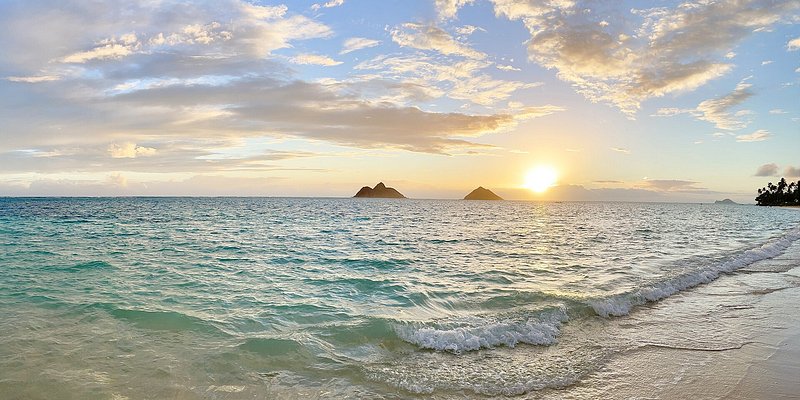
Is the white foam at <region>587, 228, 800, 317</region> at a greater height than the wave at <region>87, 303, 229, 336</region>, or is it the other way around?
the white foam at <region>587, 228, 800, 317</region>

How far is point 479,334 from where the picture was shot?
10.6 m

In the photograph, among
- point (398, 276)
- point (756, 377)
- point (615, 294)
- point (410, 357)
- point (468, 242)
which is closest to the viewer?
point (756, 377)

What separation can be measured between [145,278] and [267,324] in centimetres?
865

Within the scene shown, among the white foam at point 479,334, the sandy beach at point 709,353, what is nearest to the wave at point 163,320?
the white foam at point 479,334

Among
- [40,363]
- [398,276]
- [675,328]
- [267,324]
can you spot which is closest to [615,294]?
[675,328]

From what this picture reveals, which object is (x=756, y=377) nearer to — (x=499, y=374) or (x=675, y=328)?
(x=675, y=328)

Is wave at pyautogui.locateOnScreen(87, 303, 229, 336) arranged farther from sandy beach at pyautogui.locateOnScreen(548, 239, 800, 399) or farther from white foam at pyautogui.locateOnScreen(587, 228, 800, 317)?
white foam at pyautogui.locateOnScreen(587, 228, 800, 317)

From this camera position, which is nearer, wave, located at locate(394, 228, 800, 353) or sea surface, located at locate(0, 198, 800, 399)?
sea surface, located at locate(0, 198, 800, 399)

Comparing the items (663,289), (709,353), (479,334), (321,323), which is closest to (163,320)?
(321,323)

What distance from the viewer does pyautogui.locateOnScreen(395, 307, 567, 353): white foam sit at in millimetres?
10156

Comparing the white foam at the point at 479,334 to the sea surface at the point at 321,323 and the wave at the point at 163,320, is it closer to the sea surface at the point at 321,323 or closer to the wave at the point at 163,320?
the sea surface at the point at 321,323

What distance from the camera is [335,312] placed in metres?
12.6

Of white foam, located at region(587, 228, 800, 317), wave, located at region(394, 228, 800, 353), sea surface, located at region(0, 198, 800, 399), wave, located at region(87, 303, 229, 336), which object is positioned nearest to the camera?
sea surface, located at region(0, 198, 800, 399)

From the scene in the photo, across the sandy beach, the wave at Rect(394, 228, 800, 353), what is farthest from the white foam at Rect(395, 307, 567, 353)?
the sandy beach
